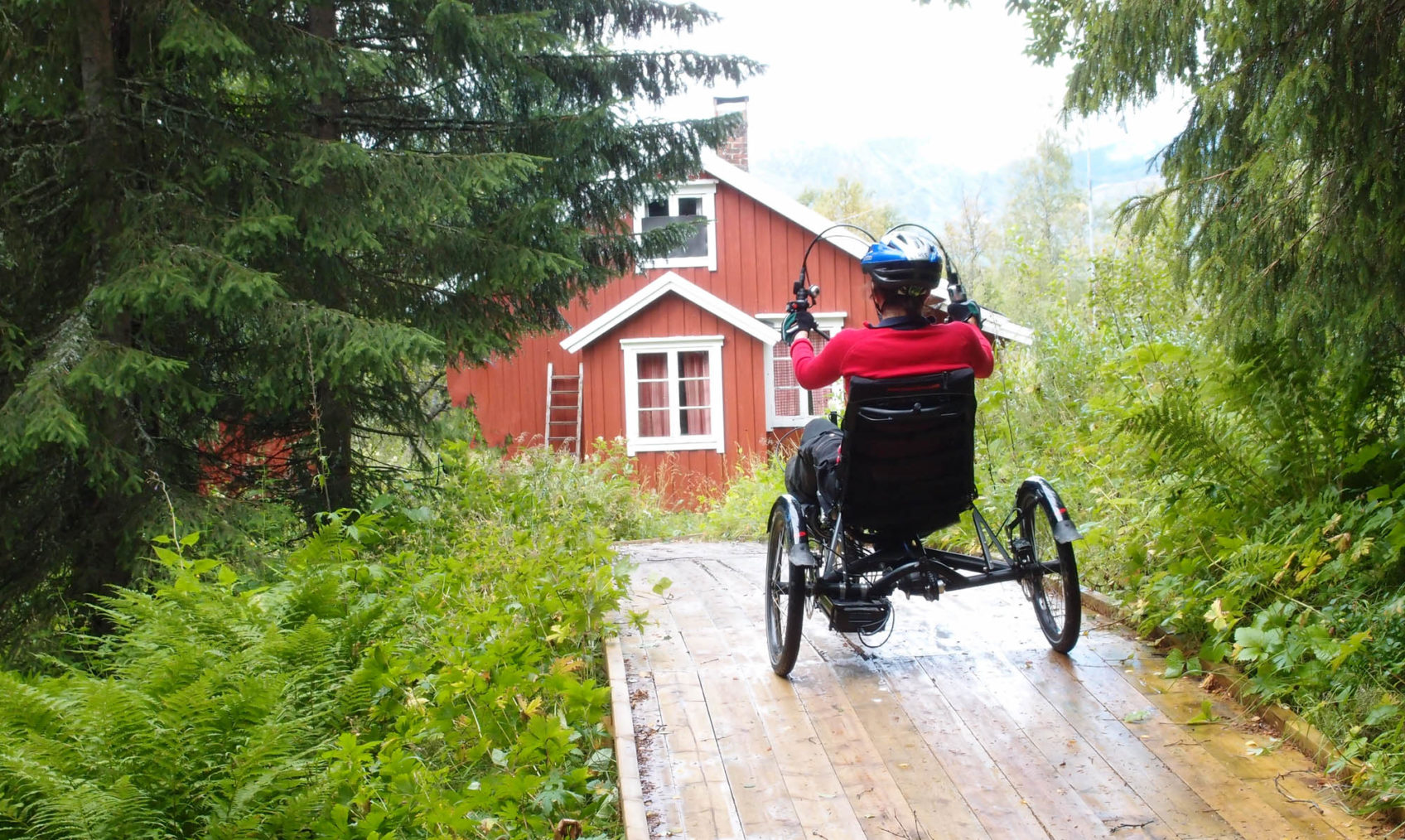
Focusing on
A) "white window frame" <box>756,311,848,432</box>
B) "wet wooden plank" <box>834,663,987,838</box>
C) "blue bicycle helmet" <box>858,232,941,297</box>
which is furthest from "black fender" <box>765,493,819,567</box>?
"white window frame" <box>756,311,848,432</box>

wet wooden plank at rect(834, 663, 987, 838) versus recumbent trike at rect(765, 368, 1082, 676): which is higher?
recumbent trike at rect(765, 368, 1082, 676)

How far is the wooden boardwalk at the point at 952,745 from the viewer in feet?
11.0

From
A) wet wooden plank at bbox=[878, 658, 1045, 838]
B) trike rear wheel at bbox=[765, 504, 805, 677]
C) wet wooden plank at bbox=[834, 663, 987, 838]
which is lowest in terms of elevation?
wet wooden plank at bbox=[834, 663, 987, 838]

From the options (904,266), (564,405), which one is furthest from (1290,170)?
(564,405)

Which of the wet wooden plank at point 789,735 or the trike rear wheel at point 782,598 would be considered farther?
the trike rear wheel at point 782,598

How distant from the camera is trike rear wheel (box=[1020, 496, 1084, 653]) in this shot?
4.56 meters

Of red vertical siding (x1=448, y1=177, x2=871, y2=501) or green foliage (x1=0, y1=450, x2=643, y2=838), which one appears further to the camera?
red vertical siding (x1=448, y1=177, x2=871, y2=501)

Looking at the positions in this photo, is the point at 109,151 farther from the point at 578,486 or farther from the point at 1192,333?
the point at 1192,333

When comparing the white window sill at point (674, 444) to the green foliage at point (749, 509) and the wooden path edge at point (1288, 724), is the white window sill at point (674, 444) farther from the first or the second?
Answer: the wooden path edge at point (1288, 724)

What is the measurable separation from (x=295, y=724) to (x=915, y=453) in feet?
8.16

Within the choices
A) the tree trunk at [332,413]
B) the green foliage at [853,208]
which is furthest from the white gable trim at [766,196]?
the green foliage at [853,208]

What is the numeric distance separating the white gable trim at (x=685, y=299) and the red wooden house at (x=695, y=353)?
2 cm

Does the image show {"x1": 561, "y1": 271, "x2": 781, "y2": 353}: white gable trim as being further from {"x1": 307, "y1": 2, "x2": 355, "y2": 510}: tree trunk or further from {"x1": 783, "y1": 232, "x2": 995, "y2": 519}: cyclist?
{"x1": 783, "y1": 232, "x2": 995, "y2": 519}: cyclist

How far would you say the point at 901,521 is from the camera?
15.0 feet
